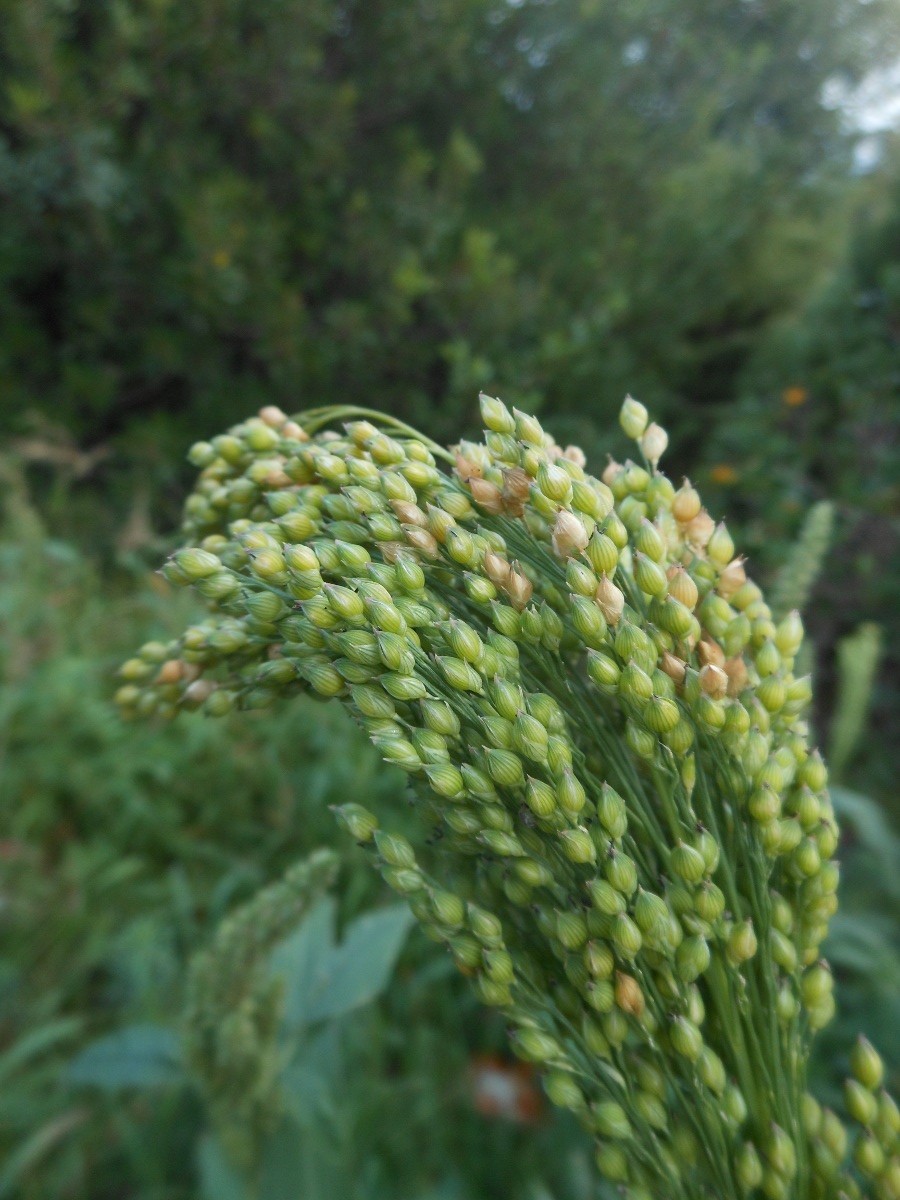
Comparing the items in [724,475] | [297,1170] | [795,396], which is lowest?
[297,1170]

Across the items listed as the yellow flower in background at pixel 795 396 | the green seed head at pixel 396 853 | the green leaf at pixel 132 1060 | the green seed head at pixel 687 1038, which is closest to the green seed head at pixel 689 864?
the green seed head at pixel 687 1038

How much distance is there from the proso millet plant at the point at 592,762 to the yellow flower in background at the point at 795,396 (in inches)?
152

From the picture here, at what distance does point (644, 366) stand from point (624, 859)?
201 inches

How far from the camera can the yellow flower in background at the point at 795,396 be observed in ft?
13.9

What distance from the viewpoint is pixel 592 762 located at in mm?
746

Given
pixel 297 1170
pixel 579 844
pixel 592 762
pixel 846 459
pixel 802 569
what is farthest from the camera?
pixel 846 459

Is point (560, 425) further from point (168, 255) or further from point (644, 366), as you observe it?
point (168, 255)

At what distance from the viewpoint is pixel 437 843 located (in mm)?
759

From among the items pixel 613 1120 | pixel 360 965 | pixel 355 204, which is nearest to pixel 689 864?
pixel 613 1120

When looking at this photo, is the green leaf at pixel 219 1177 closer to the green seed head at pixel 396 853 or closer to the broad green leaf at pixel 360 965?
the broad green leaf at pixel 360 965

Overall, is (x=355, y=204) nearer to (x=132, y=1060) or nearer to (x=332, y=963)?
(x=332, y=963)

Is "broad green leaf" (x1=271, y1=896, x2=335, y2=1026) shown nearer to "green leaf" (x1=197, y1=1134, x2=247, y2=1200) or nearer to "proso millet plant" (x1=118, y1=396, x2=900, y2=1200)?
"green leaf" (x1=197, y1=1134, x2=247, y2=1200)

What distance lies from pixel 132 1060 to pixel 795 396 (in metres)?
3.99

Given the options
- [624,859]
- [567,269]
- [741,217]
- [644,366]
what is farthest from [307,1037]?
[741,217]
